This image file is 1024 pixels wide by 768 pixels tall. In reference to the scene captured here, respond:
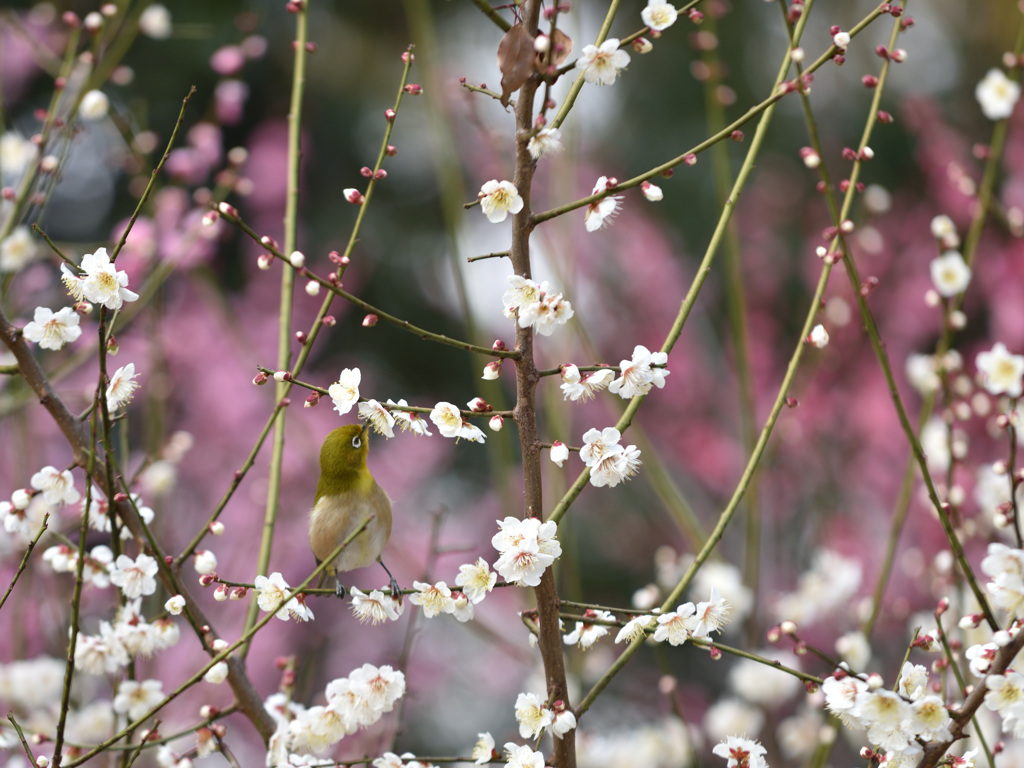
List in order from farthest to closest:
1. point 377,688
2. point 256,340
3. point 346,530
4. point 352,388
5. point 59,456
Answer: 1. point 256,340
2. point 59,456
3. point 346,530
4. point 377,688
5. point 352,388

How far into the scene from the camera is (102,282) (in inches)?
37.8

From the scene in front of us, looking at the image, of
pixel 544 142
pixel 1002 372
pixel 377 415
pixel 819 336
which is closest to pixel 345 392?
pixel 377 415

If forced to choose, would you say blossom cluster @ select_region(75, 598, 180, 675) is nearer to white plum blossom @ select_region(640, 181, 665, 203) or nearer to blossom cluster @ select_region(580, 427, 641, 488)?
blossom cluster @ select_region(580, 427, 641, 488)

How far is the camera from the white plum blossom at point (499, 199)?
3.02ft

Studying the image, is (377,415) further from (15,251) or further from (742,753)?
(15,251)

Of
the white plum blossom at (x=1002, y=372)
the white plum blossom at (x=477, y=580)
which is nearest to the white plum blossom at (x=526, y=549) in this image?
the white plum blossom at (x=477, y=580)

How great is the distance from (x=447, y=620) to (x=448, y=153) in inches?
102

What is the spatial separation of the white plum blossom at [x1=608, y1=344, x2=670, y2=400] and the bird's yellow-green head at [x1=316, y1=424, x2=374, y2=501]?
1.16 feet

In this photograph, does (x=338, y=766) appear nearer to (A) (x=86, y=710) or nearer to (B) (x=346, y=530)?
(B) (x=346, y=530)

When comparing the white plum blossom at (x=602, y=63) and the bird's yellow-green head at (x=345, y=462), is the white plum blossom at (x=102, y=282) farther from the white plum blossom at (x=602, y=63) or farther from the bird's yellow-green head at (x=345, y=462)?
the white plum blossom at (x=602, y=63)

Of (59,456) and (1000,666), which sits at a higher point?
(1000,666)

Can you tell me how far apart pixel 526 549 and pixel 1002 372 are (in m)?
0.84

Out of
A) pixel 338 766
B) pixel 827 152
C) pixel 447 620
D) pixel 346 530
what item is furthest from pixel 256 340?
pixel 338 766

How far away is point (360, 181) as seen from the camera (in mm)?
4195
